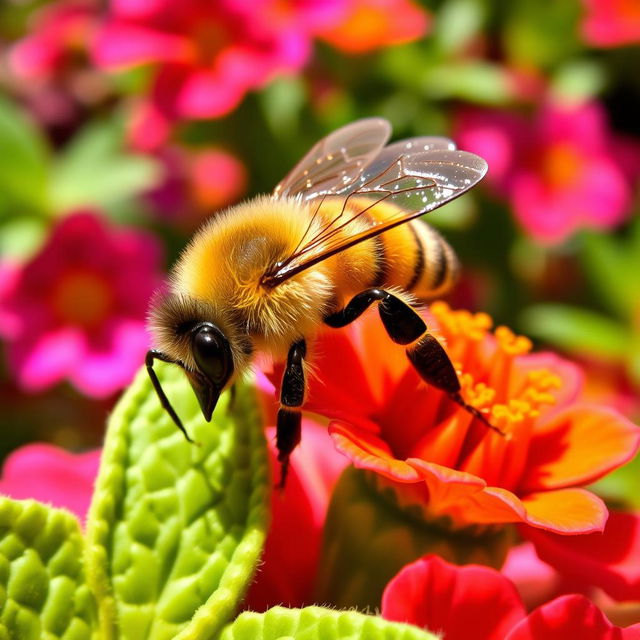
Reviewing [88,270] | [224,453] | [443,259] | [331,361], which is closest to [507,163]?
[88,270]

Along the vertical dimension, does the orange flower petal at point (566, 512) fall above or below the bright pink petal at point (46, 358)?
above

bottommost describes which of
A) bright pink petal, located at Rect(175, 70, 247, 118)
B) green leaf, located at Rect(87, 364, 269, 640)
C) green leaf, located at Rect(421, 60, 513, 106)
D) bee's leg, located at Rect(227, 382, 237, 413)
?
green leaf, located at Rect(421, 60, 513, 106)

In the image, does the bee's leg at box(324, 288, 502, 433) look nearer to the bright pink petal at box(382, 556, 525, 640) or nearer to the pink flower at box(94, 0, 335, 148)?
the bright pink petal at box(382, 556, 525, 640)

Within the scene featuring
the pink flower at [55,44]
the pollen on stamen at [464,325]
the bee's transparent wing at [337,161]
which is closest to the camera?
the pollen on stamen at [464,325]

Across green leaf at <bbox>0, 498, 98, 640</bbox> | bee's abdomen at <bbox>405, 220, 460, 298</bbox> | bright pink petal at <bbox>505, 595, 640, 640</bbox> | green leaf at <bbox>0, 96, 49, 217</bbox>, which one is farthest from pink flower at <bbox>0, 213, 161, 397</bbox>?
bright pink petal at <bbox>505, 595, 640, 640</bbox>

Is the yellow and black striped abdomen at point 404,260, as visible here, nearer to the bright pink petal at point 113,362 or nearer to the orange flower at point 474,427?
the orange flower at point 474,427

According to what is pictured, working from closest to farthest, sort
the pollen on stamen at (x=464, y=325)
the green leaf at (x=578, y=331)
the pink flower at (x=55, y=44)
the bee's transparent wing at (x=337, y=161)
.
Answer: the pollen on stamen at (x=464, y=325) < the bee's transparent wing at (x=337, y=161) < the green leaf at (x=578, y=331) < the pink flower at (x=55, y=44)

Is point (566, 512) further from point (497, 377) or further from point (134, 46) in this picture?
point (134, 46)

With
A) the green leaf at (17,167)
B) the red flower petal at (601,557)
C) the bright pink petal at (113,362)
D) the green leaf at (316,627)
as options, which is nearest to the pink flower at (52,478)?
the green leaf at (316,627)
